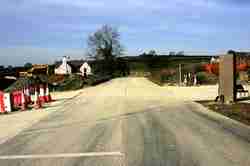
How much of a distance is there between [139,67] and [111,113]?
119 m

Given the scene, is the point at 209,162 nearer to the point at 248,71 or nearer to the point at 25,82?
the point at 25,82

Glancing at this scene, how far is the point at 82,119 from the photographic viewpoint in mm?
15789

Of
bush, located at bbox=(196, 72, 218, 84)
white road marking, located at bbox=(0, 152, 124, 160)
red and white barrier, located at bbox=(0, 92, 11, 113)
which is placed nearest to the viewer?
white road marking, located at bbox=(0, 152, 124, 160)

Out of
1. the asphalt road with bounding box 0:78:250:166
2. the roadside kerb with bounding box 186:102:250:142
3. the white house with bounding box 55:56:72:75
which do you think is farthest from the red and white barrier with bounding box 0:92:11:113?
the white house with bounding box 55:56:72:75

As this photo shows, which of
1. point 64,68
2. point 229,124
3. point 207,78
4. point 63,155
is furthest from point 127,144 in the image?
point 64,68

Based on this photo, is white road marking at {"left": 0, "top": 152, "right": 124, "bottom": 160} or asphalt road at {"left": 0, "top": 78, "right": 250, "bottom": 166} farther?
white road marking at {"left": 0, "top": 152, "right": 124, "bottom": 160}

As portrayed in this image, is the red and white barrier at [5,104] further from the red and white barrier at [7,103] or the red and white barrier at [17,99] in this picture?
the red and white barrier at [17,99]

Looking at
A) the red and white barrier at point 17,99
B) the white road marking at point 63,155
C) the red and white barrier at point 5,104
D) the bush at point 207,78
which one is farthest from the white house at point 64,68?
the white road marking at point 63,155

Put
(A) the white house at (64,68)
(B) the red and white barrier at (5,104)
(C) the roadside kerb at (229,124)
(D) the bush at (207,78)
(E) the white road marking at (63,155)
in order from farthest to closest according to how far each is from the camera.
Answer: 1. (A) the white house at (64,68)
2. (D) the bush at (207,78)
3. (B) the red and white barrier at (5,104)
4. (C) the roadside kerb at (229,124)
5. (E) the white road marking at (63,155)

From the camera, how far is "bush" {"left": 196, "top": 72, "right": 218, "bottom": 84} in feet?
167

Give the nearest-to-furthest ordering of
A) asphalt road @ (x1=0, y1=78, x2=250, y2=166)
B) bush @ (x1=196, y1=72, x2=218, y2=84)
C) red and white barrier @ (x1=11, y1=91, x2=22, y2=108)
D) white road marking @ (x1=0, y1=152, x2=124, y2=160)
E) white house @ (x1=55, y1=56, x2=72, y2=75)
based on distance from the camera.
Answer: asphalt road @ (x1=0, y1=78, x2=250, y2=166) < white road marking @ (x1=0, y1=152, x2=124, y2=160) < red and white barrier @ (x1=11, y1=91, x2=22, y2=108) < bush @ (x1=196, y1=72, x2=218, y2=84) < white house @ (x1=55, y1=56, x2=72, y2=75)

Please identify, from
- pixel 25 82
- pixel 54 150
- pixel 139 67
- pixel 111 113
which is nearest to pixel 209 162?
pixel 54 150

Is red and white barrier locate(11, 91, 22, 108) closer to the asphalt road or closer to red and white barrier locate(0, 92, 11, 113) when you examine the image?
red and white barrier locate(0, 92, 11, 113)

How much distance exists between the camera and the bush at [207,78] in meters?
51.0
